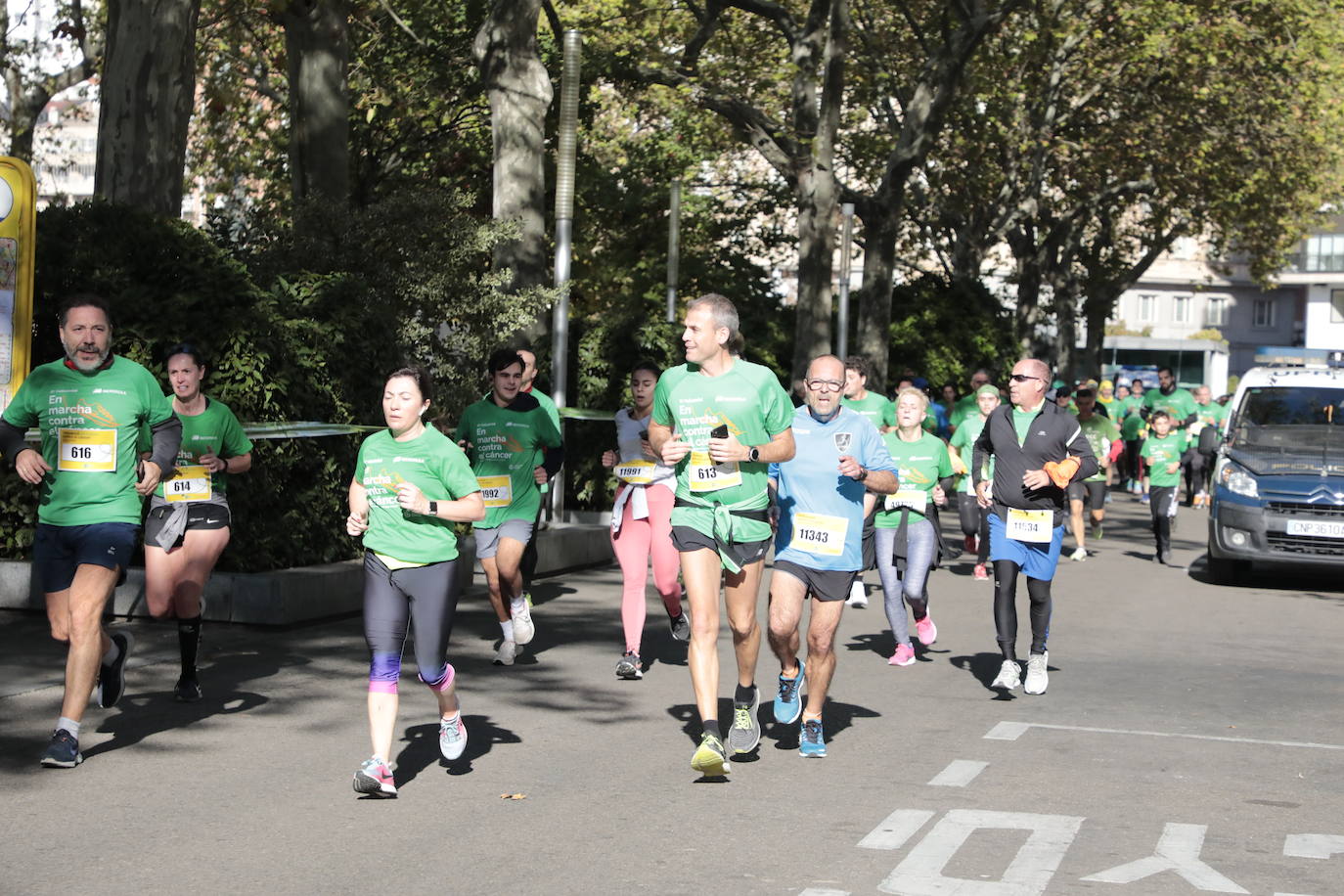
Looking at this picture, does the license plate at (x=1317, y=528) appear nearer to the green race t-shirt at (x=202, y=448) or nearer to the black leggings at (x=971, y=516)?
the black leggings at (x=971, y=516)

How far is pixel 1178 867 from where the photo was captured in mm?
6453

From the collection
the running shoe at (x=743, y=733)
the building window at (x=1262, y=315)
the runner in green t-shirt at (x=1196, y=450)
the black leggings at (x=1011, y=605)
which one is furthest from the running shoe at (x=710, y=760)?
the building window at (x=1262, y=315)

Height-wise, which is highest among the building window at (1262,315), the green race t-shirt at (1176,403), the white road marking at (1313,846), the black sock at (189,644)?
the building window at (1262,315)

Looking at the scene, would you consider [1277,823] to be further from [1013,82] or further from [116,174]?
[1013,82]

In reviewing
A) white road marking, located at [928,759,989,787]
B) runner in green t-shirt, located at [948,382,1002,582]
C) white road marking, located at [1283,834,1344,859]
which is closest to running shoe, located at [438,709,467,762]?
white road marking, located at [928,759,989,787]

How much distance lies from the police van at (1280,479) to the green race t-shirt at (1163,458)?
0.80m

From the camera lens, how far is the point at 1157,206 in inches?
1797

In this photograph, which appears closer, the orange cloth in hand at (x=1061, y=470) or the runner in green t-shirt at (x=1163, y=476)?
the orange cloth in hand at (x=1061, y=470)

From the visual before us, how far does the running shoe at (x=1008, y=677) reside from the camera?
1028 cm

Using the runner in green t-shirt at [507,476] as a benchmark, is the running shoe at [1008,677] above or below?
below

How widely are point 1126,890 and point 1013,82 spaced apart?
32.3 m

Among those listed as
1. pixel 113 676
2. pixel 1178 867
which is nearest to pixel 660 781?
pixel 1178 867

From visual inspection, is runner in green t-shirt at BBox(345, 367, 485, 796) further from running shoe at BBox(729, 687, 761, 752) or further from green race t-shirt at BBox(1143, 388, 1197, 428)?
green race t-shirt at BBox(1143, 388, 1197, 428)

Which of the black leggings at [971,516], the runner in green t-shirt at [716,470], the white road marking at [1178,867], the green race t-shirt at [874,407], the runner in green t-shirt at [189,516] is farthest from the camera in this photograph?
the black leggings at [971,516]
